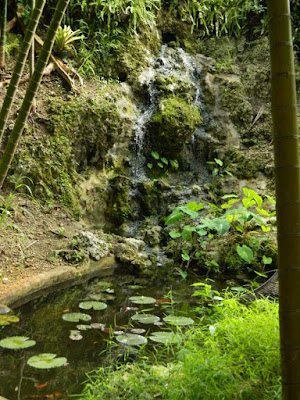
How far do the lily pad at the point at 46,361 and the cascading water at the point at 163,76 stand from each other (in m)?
4.62

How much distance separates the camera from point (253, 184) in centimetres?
751

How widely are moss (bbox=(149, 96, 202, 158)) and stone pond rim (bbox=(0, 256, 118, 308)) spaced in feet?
9.41

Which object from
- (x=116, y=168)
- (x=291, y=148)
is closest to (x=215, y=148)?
(x=116, y=168)

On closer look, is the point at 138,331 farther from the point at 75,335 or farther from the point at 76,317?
the point at 76,317

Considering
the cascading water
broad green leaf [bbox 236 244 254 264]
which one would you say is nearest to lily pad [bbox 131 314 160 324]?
broad green leaf [bbox 236 244 254 264]

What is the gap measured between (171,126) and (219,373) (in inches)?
226

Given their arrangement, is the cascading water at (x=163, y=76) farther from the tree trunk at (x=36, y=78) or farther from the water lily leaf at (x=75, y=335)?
the tree trunk at (x=36, y=78)

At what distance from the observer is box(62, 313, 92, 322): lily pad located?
3576mm

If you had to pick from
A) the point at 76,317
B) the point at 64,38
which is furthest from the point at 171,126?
the point at 76,317

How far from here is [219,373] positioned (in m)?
2.03

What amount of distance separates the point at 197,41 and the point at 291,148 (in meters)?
8.90

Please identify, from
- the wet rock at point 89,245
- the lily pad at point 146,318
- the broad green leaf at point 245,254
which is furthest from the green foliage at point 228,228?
the lily pad at point 146,318

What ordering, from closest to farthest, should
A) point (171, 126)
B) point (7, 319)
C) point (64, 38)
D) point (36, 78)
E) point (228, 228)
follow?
point (36, 78) → point (7, 319) → point (228, 228) → point (64, 38) → point (171, 126)

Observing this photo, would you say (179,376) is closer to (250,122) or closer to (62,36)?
(62,36)
